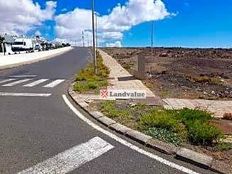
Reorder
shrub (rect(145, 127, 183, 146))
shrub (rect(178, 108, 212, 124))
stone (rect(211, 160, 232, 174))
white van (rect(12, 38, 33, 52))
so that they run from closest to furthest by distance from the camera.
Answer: stone (rect(211, 160, 232, 174)), shrub (rect(145, 127, 183, 146)), shrub (rect(178, 108, 212, 124)), white van (rect(12, 38, 33, 52))

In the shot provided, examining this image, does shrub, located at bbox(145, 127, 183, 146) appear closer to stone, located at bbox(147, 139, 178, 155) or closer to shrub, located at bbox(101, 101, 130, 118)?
stone, located at bbox(147, 139, 178, 155)

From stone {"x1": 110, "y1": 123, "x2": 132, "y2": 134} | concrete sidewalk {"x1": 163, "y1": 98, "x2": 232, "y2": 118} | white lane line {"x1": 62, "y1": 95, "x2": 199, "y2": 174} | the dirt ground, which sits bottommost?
the dirt ground

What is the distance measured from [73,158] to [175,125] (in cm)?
297

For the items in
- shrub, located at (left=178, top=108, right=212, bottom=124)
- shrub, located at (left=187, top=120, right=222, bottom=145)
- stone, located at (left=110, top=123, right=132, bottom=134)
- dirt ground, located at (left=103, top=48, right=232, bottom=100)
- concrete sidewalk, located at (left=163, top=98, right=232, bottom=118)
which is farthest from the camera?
dirt ground, located at (left=103, top=48, right=232, bottom=100)

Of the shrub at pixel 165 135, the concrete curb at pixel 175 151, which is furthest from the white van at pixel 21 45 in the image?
the shrub at pixel 165 135

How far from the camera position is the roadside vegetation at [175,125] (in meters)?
7.41

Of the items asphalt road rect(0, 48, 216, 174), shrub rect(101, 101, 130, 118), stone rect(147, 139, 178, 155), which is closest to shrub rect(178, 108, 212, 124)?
shrub rect(101, 101, 130, 118)

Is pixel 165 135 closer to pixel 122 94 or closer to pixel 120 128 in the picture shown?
pixel 120 128

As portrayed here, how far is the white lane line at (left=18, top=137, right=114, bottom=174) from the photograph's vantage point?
5793mm

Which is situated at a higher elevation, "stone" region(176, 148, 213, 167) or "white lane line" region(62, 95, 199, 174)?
"stone" region(176, 148, 213, 167)

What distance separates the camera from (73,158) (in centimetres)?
640

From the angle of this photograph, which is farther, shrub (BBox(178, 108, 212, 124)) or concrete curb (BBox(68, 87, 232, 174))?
shrub (BBox(178, 108, 212, 124))

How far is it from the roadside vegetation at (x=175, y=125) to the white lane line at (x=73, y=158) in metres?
1.31

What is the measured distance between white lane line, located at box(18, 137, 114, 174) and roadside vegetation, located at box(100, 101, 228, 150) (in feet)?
4.28
